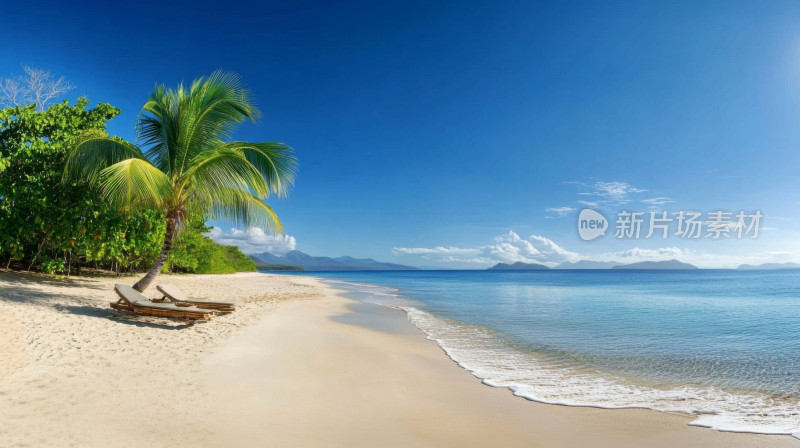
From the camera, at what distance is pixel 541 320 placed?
14180 mm

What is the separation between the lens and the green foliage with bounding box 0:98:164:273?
13430 mm

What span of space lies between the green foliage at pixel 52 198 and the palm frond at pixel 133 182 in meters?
4.07

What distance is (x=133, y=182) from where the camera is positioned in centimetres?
965

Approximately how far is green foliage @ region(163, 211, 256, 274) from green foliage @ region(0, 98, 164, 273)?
471cm

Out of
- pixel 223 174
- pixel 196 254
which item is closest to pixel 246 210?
pixel 223 174

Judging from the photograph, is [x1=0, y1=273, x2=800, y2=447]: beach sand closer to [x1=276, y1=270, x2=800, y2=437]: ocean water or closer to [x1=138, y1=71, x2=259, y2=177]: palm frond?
[x1=276, y1=270, x2=800, y2=437]: ocean water

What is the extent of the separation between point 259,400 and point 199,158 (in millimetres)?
9210

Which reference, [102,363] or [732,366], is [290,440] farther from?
[732,366]

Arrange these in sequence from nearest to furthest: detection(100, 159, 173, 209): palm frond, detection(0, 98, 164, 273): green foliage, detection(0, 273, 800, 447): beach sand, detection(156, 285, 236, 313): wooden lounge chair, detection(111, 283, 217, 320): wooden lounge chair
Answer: detection(0, 273, 800, 447): beach sand, detection(111, 283, 217, 320): wooden lounge chair, detection(100, 159, 173, 209): palm frond, detection(156, 285, 236, 313): wooden lounge chair, detection(0, 98, 164, 273): green foliage

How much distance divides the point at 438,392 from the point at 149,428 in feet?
11.0

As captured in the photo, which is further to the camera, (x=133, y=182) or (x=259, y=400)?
(x=133, y=182)

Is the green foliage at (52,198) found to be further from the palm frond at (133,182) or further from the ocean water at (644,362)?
the ocean water at (644,362)

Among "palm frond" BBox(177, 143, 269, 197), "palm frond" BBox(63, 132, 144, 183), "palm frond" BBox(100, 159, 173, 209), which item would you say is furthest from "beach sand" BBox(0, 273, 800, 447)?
"palm frond" BBox(63, 132, 144, 183)

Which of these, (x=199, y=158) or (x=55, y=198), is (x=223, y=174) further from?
(x=55, y=198)
